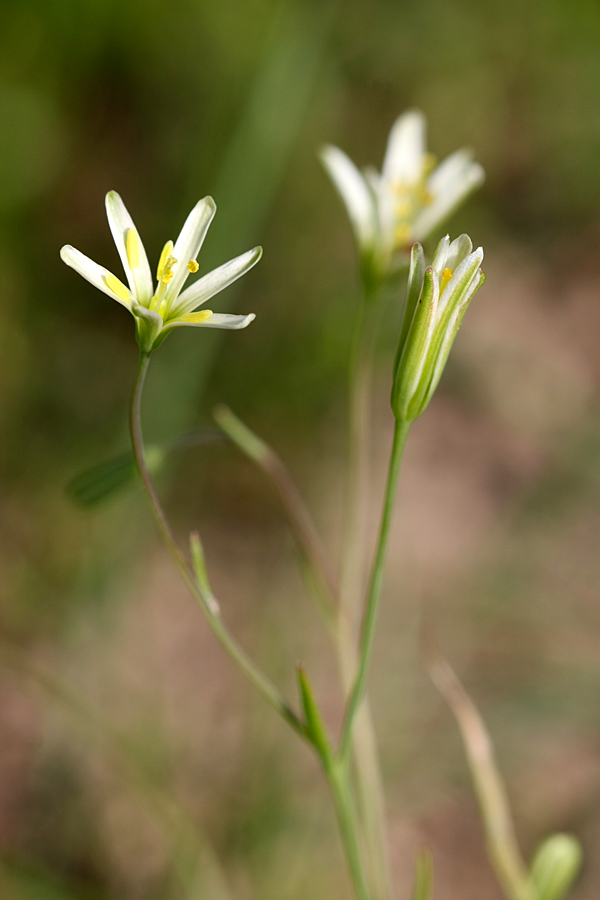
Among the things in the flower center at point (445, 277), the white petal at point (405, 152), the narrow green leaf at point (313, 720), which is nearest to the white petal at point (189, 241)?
the flower center at point (445, 277)

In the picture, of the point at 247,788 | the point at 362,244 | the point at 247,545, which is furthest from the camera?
the point at 247,545

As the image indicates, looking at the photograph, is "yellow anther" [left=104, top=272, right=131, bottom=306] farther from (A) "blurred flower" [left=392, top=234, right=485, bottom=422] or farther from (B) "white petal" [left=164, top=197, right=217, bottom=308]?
(A) "blurred flower" [left=392, top=234, right=485, bottom=422]

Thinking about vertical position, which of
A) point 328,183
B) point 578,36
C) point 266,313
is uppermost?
point 578,36

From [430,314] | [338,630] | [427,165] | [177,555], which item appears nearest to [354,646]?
[338,630]

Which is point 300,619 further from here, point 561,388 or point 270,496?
point 561,388

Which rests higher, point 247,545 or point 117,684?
point 247,545

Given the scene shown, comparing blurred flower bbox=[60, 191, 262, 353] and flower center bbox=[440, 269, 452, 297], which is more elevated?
flower center bbox=[440, 269, 452, 297]

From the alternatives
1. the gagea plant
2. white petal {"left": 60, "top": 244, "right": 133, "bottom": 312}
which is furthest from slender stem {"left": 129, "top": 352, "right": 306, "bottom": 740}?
white petal {"left": 60, "top": 244, "right": 133, "bottom": 312}

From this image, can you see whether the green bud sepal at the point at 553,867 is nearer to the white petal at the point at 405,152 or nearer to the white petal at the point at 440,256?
the white petal at the point at 440,256

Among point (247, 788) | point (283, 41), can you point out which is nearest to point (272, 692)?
point (247, 788)
